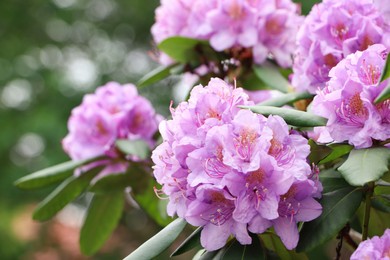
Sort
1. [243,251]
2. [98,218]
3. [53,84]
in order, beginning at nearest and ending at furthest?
[243,251] < [98,218] < [53,84]

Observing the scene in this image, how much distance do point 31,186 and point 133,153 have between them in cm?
22

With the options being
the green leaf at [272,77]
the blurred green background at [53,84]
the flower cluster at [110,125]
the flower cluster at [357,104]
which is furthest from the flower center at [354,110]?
the blurred green background at [53,84]

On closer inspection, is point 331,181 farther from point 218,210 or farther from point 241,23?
point 241,23

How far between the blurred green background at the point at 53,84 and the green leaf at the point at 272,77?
388 cm

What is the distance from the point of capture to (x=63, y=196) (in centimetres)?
151

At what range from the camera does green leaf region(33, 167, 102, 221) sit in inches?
58.5

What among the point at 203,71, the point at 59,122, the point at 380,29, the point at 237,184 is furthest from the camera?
the point at 59,122

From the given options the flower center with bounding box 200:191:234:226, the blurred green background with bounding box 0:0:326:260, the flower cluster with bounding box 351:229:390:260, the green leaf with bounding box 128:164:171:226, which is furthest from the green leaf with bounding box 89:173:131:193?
the blurred green background with bounding box 0:0:326:260

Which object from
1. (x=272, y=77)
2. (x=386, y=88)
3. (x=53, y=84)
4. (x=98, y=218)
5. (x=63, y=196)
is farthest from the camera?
(x=53, y=84)

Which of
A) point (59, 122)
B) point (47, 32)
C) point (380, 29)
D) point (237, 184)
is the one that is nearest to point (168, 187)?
point (237, 184)

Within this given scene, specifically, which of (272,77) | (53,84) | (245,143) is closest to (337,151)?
(245,143)

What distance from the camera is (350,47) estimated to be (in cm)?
107

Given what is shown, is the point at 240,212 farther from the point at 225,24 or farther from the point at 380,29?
the point at 225,24

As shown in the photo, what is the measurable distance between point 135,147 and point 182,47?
204mm
